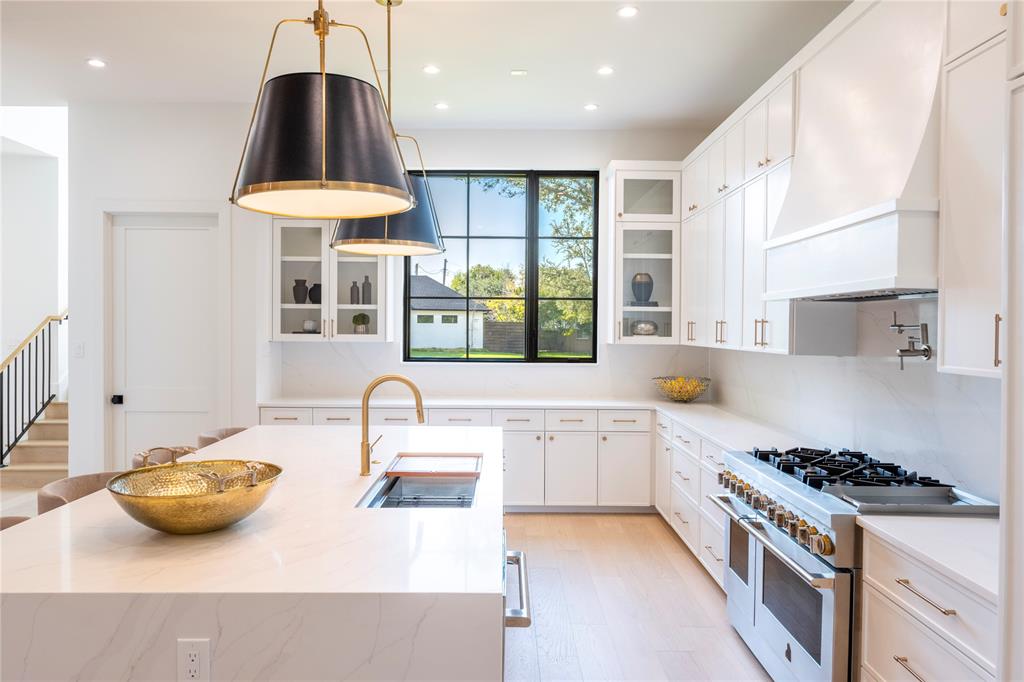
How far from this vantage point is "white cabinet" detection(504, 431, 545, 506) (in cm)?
466

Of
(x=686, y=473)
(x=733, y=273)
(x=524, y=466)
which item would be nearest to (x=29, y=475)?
(x=524, y=466)

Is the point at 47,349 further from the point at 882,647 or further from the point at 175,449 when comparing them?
the point at 882,647

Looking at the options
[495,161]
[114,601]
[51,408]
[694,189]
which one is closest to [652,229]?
[694,189]

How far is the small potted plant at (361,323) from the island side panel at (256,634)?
3.69m

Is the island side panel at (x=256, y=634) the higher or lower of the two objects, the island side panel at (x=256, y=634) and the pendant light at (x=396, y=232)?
the lower

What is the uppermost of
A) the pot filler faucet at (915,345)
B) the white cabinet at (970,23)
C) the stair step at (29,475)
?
the white cabinet at (970,23)

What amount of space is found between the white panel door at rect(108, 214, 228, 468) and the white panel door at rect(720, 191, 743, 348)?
365 centimetres

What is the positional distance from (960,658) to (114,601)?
1987 millimetres

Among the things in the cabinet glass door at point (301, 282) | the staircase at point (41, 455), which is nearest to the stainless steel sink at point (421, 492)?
the cabinet glass door at point (301, 282)

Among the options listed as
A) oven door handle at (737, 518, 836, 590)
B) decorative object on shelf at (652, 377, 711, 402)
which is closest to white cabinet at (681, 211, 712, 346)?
decorative object on shelf at (652, 377, 711, 402)

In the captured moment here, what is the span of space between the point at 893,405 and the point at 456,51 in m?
2.96

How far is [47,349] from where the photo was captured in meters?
6.43

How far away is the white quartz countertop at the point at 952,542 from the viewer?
151 cm

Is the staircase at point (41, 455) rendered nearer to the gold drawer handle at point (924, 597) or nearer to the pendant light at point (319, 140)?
the pendant light at point (319, 140)
